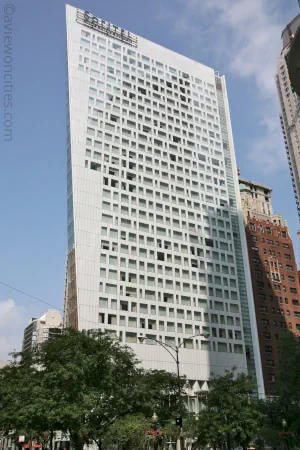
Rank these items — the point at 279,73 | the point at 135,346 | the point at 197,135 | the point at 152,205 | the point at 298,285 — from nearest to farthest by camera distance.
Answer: the point at 135,346
the point at 152,205
the point at 197,135
the point at 298,285
the point at 279,73

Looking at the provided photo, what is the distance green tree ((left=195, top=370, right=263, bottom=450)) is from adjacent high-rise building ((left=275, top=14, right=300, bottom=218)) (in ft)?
469

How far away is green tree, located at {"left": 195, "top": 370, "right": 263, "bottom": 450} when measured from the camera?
159 ft

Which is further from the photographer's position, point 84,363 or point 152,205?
point 152,205

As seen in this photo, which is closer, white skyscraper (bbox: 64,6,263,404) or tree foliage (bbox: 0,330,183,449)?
tree foliage (bbox: 0,330,183,449)

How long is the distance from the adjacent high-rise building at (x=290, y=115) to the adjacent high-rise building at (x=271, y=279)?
4318 centimetres

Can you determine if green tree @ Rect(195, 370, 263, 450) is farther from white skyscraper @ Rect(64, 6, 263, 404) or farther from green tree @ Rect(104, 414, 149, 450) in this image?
white skyscraper @ Rect(64, 6, 263, 404)

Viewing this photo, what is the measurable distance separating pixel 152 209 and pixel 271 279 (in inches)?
1888

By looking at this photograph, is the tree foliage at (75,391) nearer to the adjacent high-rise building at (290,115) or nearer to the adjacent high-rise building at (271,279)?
the adjacent high-rise building at (271,279)

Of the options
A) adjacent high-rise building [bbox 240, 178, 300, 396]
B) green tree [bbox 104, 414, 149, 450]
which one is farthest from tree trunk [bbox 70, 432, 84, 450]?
adjacent high-rise building [bbox 240, 178, 300, 396]

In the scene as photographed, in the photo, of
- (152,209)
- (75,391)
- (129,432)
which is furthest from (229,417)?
(152,209)

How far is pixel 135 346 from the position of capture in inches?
3501

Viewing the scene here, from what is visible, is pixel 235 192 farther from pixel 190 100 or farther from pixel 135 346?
pixel 135 346

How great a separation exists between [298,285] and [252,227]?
21875 mm

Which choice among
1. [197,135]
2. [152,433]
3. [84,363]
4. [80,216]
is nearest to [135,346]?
[80,216]
